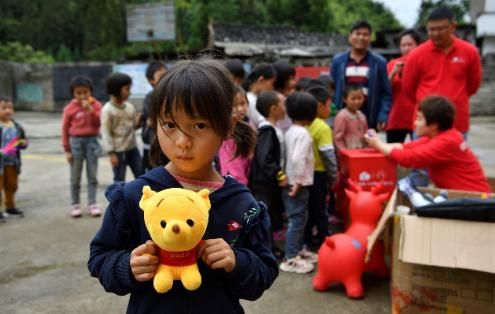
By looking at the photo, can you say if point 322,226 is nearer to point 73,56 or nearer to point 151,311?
point 151,311

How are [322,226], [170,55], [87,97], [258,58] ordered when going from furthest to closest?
[170,55], [258,58], [87,97], [322,226]

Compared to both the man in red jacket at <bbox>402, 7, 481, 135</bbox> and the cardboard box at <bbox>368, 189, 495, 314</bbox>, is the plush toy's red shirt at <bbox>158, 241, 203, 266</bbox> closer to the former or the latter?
the cardboard box at <bbox>368, 189, 495, 314</bbox>

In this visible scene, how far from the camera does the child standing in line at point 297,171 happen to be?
336cm

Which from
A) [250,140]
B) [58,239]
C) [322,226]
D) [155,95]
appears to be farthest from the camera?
[58,239]

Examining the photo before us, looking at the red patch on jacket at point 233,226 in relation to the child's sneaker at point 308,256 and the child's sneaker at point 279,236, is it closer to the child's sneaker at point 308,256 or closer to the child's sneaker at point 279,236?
the child's sneaker at point 308,256

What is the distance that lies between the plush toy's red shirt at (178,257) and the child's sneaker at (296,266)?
7.70 ft

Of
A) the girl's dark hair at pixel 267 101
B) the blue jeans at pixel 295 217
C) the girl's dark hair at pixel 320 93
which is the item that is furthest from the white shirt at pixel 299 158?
the girl's dark hair at pixel 320 93

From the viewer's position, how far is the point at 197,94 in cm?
120

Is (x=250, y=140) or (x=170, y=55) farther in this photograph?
(x=170, y=55)

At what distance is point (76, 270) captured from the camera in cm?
354

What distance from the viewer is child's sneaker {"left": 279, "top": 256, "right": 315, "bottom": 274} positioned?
3410 mm

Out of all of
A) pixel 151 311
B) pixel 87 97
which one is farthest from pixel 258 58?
pixel 151 311

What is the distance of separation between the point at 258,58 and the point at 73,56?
2145 centimetres

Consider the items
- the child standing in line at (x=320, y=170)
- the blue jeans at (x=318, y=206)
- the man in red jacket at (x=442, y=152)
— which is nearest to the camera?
the man in red jacket at (x=442, y=152)
